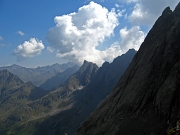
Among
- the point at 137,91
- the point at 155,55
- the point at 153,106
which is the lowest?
the point at 153,106

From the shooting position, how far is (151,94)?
69.2 m

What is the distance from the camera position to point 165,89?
61875 millimetres

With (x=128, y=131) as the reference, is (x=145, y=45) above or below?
above

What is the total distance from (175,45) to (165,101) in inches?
1186

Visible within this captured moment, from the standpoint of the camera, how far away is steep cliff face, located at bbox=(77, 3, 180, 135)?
55850 mm

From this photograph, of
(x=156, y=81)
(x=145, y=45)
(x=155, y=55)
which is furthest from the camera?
(x=145, y=45)

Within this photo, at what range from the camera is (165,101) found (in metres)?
58.0

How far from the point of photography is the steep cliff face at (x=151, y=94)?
55.8m

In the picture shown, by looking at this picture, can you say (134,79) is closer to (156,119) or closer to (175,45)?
(175,45)

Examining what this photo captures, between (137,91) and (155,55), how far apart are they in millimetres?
18917

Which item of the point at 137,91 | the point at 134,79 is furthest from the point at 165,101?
the point at 134,79

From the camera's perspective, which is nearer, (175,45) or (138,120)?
(138,120)

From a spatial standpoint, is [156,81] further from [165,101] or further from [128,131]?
[128,131]

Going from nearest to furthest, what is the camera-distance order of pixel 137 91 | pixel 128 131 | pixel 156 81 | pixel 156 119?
1. pixel 156 119
2. pixel 128 131
3. pixel 156 81
4. pixel 137 91
